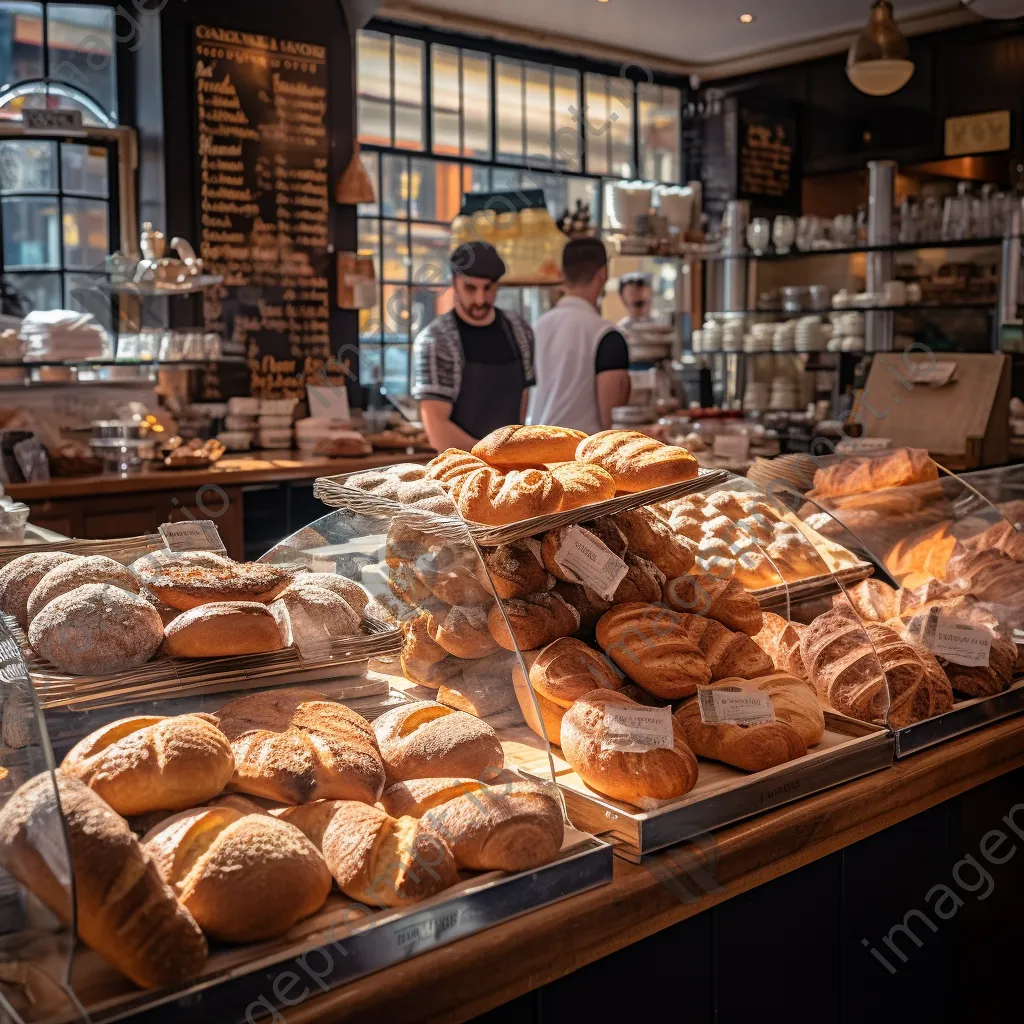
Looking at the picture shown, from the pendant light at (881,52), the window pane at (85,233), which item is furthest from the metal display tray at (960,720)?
the window pane at (85,233)

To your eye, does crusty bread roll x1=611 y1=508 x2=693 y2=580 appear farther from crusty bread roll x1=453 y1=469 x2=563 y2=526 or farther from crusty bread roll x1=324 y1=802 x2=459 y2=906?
crusty bread roll x1=324 y1=802 x2=459 y2=906

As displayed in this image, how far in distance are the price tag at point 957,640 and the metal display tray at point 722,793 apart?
0.29 metres

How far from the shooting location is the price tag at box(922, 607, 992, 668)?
1.81m

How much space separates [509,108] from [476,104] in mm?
270

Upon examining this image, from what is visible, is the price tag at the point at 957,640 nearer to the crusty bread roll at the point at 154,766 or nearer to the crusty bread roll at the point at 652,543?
the crusty bread roll at the point at 652,543

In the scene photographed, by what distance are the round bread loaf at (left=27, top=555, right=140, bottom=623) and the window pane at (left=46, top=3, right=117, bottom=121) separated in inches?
186

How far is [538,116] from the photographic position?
752 centimetres

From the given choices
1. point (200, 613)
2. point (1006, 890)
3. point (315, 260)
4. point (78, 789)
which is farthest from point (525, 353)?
point (78, 789)

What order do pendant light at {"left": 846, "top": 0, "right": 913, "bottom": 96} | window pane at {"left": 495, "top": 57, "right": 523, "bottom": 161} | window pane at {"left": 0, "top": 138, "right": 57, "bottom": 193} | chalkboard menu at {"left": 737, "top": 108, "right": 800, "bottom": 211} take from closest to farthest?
pendant light at {"left": 846, "top": 0, "right": 913, "bottom": 96} < window pane at {"left": 0, "top": 138, "right": 57, "bottom": 193} < window pane at {"left": 495, "top": 57, "right": 523, "bottom": 161} < chalkboard menu at {"left": 737, "top": 108, "right": 800, "bottom": 211}

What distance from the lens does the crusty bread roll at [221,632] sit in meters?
1.31

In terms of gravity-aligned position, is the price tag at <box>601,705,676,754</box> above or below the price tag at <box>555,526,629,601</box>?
below

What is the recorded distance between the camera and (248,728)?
48.8 inches

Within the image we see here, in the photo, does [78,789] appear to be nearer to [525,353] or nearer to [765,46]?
[525,353]

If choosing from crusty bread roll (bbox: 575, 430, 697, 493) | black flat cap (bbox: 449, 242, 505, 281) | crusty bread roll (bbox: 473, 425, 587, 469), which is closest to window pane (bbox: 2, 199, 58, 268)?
black flat cap (bbox: 449, 242, 505, 281)
